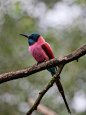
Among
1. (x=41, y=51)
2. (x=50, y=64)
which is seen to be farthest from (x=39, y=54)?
(x=50, y=64)

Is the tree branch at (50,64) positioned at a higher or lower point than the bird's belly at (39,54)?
lower

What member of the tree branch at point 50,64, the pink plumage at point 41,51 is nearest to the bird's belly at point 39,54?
the pink plumage at point 41,51

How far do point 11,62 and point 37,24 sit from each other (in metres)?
1.49

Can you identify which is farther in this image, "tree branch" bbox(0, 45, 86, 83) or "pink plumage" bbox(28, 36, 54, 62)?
"pink plumage" bbox(28, 36, 54, 62)

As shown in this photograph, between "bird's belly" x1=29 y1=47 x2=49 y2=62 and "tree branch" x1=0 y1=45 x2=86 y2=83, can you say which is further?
"bird's belly" x1=29 y1=47 x2=49 y2=62

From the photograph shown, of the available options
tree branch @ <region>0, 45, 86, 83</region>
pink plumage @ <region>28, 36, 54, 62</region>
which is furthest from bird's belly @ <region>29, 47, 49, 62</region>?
tree branch @ <region>0, 45, 86, 83</region>

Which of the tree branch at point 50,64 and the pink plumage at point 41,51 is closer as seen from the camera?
the tree branch at point 50,64

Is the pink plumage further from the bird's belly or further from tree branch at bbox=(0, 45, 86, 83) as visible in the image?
tree branch at bbox=(0, 45, 86, 83)

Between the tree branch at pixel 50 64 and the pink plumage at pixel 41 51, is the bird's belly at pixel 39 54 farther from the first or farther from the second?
the tree branch at pixel 50 64

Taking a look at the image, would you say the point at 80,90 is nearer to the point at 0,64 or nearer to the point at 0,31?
the point at 0,64

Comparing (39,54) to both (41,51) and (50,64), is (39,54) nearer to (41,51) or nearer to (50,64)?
(41,51)

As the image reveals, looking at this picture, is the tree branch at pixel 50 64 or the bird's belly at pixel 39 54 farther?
the bird's belly at pixel 39 54

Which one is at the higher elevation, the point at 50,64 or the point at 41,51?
the point at 41,51

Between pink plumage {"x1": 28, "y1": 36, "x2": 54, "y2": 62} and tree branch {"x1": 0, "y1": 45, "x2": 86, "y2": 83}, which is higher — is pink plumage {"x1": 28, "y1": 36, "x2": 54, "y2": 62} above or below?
above
